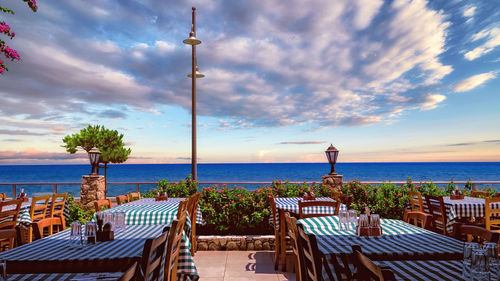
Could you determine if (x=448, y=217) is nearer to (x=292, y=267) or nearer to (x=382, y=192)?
(x=382, y=192)

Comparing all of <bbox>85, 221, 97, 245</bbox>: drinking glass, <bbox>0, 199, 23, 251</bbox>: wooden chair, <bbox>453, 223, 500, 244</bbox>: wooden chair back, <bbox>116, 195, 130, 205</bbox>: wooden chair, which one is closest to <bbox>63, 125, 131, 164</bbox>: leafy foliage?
<bbox>116, 195, 130, 205</bbox>: wooden chair

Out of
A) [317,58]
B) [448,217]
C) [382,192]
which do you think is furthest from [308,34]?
[448,217]

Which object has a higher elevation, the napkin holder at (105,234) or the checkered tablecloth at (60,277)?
the napkin holder at (105,234)

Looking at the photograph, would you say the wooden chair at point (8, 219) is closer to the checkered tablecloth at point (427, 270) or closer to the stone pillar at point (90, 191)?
the stone pillar at point (90, 191)

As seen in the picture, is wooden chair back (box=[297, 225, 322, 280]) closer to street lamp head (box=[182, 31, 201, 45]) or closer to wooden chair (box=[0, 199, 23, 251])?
wooden chair (box=[0, 199, 23, 251])

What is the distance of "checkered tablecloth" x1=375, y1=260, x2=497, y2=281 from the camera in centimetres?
160

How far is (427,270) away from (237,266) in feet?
10.7

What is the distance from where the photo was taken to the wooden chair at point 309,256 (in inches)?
65.9

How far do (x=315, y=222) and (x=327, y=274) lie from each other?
111cm

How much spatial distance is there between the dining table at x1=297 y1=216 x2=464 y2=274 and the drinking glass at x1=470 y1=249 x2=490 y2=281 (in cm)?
45

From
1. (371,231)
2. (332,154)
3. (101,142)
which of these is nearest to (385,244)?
(371,231)

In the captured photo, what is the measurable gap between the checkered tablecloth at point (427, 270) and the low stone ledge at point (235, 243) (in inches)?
145

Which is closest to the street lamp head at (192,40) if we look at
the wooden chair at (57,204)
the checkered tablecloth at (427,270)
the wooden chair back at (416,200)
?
the wooden chair at (57,204)

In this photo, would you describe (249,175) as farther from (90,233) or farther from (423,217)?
(90,233)
